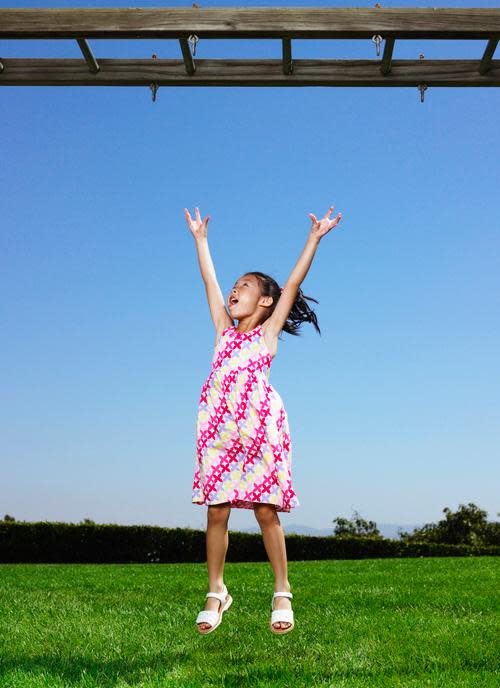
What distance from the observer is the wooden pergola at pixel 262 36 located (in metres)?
3.92

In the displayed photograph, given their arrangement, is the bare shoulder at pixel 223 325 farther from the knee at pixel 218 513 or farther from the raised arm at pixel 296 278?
the knee at pixel 218 513

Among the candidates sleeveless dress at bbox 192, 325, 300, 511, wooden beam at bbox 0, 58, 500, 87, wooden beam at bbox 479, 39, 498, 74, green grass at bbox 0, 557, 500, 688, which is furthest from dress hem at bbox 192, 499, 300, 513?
wooden beam at bbox 479, 39, 498, 74

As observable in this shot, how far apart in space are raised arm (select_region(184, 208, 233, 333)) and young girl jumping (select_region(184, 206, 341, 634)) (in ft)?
0.33

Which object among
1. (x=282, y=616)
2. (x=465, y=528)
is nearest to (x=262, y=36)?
(x=282, y=616)

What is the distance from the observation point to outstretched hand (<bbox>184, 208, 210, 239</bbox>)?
438 cm

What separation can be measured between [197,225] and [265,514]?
1665 millimetres

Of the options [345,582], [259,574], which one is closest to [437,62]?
[345,582]

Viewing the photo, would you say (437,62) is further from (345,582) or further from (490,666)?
(345,582)

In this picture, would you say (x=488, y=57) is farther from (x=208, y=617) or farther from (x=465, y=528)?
(x=465, y=528)

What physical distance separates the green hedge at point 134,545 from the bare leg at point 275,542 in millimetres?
16839

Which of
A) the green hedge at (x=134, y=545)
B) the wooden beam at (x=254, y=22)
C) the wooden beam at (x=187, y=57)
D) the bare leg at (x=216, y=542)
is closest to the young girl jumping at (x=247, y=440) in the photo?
the bare leg at (x=216, y=542)

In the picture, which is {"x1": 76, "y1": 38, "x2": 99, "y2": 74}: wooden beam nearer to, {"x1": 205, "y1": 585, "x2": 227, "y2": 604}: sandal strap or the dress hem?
the dress hem

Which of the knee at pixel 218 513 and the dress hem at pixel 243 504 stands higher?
the dress hem at pixel 243 504

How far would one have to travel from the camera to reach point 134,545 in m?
20.4
